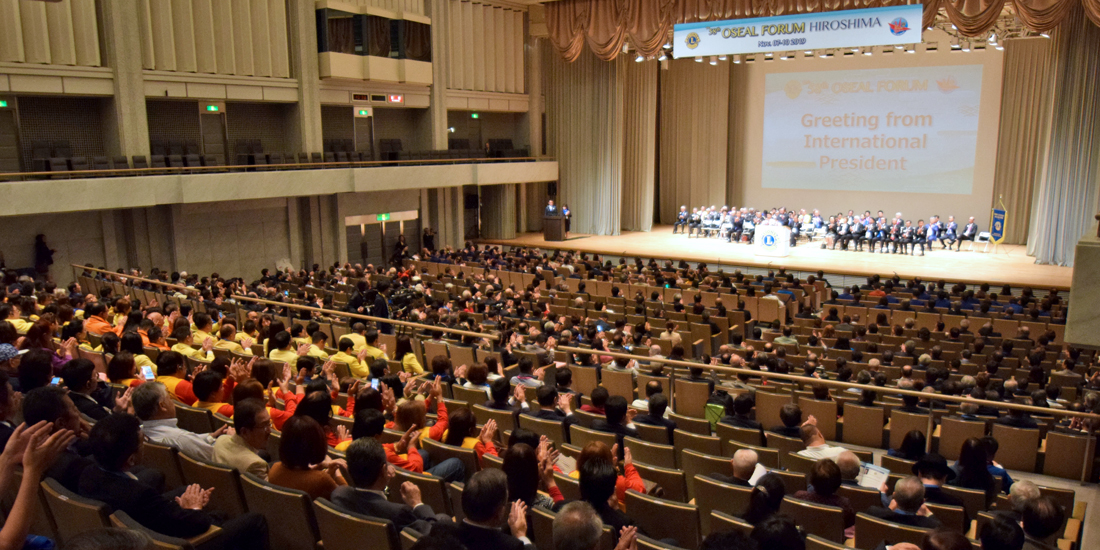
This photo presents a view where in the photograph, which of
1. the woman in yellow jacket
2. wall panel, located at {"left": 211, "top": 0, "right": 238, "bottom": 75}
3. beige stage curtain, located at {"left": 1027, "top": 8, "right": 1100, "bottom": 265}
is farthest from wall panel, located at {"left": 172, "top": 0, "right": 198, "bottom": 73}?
beige stage curtain, located at {"left": 1027, "top": 8, "right": 1100, "bottom": 265}

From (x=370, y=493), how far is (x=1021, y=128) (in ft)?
72.1

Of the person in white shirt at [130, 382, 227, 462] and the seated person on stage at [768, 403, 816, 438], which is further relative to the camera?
the seated person on stage at [768, 403, 816, 438]

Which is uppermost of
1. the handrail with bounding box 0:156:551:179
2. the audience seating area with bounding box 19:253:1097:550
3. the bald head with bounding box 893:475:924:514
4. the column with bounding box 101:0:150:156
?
the column with bounding box 101:0:150:156

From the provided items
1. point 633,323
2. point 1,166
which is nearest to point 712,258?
point 633,323

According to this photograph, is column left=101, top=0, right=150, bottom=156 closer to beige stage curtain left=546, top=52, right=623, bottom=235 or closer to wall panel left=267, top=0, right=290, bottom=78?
wall panel left=267, top=0, right=290, bottom=78

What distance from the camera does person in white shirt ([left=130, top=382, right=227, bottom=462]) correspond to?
4.09 metres

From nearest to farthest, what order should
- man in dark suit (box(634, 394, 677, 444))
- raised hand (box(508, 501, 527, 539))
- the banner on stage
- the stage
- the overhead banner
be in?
raised hand (box(508, 501, 527, 539)), man in dark suit (box(634, 394, 677, 444)), the stage, the overhead banner, the banner on stage

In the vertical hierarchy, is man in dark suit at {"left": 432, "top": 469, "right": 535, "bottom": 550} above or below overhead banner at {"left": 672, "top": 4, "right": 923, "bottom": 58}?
below

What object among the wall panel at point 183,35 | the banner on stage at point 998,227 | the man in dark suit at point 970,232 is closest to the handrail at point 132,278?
the wall panel at point 183,35

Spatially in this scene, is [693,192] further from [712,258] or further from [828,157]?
[712,258]

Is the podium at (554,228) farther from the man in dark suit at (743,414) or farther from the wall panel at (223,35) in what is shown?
the man in dark suit at (743,414)

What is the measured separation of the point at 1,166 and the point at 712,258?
15.6m

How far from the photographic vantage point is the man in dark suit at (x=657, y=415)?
5777 millimetres

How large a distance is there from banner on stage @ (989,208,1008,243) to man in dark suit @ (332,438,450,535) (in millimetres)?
20263
